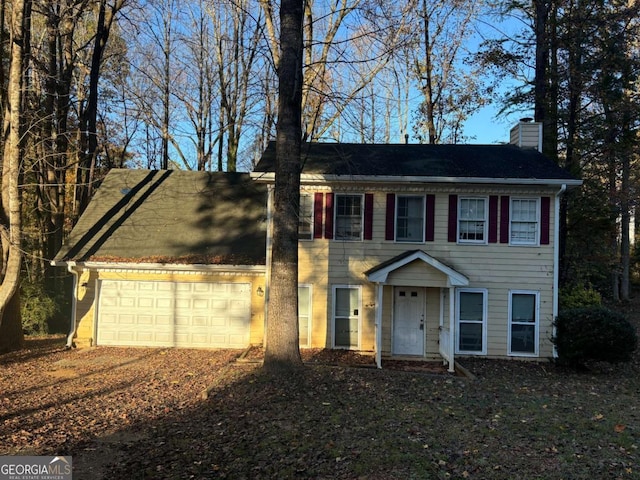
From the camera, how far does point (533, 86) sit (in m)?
18.4

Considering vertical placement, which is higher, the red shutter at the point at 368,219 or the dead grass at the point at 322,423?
the red shutter at the point at 368,219

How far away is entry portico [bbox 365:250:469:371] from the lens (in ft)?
36.4

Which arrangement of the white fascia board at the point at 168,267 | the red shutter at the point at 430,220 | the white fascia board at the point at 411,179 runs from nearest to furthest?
the white fascia board at the point at 411,179 < the red shutter at the point at 430,220 < the white fascia board at the point at 168,267

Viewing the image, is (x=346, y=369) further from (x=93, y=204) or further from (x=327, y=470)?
(x=93, y=204)

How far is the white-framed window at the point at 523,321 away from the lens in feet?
39.7

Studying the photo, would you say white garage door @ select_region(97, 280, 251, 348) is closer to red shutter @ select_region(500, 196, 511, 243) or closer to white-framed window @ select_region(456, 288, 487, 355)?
white-framed window @ select_region(456, 288, 487, 355)

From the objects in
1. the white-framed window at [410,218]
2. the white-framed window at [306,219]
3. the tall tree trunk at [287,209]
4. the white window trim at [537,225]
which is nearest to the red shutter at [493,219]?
the white window trim at [537,225]

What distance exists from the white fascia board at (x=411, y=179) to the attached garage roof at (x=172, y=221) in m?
2.92

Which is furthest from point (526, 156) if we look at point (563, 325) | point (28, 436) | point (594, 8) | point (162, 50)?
point (162, 50)

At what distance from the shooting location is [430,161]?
43.5 feet

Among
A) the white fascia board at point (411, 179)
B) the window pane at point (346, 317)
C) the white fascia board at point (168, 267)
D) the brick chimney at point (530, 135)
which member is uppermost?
the brick chimney at point (530, 135)

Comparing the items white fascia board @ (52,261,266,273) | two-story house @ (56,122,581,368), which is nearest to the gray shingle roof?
two-story house @ (56,122,581,368)

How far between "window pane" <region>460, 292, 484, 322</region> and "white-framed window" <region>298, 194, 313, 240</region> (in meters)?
4.60

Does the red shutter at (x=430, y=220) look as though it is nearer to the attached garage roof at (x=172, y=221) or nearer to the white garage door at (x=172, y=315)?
the attached garage roof at (x=172, y=221)
